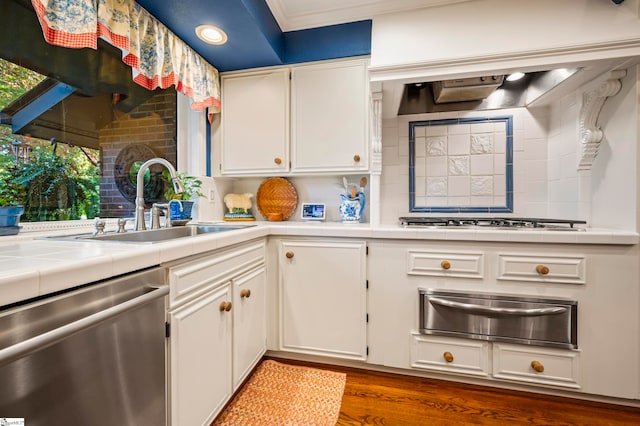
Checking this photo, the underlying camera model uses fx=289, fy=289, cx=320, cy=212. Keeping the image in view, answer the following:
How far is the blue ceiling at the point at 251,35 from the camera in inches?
61.9

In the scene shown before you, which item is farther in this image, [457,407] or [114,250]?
[457,407]

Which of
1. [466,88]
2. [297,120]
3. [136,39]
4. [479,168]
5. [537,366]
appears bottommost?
[537,366]

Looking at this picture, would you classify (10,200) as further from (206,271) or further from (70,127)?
(206,271)

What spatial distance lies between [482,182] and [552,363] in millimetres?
1177

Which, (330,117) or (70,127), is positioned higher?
(330,117)

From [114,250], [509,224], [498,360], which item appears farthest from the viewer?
[509,224]

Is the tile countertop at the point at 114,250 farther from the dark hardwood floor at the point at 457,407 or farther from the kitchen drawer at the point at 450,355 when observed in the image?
A: the dark hardwood floor at the point at 457,407

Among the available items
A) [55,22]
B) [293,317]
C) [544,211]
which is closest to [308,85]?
[55,22]

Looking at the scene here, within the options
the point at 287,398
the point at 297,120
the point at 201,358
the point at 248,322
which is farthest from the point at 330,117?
the point at 287,398

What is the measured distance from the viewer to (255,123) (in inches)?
87.0

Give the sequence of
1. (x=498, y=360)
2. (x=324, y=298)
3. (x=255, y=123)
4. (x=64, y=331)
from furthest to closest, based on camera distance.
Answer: (x=255, y=123) → (x=324, y=298) → (x=498, y=360) → (x=64, y=331)

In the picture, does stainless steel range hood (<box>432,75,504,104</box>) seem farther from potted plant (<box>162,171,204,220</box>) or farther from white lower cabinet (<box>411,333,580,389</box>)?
potted plant (<box>162,171,204,220</box>)

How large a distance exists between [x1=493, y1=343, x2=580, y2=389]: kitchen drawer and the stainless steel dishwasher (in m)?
1.62

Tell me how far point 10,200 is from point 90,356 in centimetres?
96
